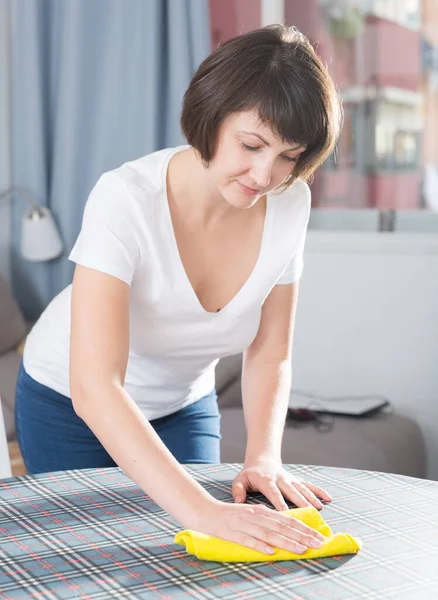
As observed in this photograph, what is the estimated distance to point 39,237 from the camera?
400 centimetres

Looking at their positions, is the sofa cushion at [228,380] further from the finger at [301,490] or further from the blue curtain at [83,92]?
the finger at [301,490]

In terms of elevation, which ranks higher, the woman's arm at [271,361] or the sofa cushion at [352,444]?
the woman's arm at [271,361]

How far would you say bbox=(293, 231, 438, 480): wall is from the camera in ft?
11.5

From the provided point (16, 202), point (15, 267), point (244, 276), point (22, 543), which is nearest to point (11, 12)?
point (16, 202)

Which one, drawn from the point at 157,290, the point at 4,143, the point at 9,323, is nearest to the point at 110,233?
the point at 157,290

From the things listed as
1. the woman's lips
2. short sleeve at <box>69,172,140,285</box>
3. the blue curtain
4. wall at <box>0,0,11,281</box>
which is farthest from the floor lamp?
the woman's lips

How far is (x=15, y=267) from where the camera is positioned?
4344 millimetres

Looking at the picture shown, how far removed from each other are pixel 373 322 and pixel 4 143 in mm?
1881

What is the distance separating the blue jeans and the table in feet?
0.66

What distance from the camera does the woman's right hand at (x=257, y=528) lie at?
4.04 feet

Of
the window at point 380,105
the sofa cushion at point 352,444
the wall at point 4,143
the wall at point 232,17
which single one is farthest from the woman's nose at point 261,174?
the wall at point 4,143

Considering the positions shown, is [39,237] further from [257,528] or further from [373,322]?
[257,528]

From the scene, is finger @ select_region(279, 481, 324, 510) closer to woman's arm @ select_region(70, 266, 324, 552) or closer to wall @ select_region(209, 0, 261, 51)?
woman's arm @ select_region(70, 266, 324, 552)

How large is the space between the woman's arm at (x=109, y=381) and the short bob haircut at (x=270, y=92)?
279 millimetres
